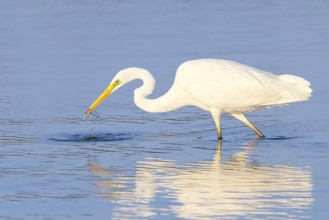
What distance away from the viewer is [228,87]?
14.7 m

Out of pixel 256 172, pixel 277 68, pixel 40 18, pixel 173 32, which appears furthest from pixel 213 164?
pixel 40 18

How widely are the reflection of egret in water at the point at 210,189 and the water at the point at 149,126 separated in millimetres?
13

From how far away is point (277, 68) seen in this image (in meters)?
18.7

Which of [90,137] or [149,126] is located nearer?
[90,137]

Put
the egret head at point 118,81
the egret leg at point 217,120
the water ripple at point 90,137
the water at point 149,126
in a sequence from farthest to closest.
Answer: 1. the egret head at point 118,81
2. the egret leg at point 217,120
3. the water ripple at point 90,137
4. the water at point 149,126

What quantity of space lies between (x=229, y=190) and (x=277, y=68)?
24.9 feet

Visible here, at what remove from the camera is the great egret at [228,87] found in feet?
47.7

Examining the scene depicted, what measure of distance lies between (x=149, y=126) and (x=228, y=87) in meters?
1.27

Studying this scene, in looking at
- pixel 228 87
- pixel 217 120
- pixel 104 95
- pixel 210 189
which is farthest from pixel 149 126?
pixel 210 189

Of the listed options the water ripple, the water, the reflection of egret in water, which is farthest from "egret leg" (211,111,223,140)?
the reflection of egret in water

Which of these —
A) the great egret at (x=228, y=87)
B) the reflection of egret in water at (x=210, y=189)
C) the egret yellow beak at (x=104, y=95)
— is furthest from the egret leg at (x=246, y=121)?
the egret yellow beak at (x=104, y=95)

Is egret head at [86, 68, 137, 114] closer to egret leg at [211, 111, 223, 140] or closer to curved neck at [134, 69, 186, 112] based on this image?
curved neck at [134, 69, 186, 112]

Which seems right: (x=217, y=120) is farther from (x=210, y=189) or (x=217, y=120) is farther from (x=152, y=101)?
(x=210, y=189)

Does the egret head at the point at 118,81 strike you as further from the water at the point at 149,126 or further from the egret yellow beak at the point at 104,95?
the water at the point at 149,126
